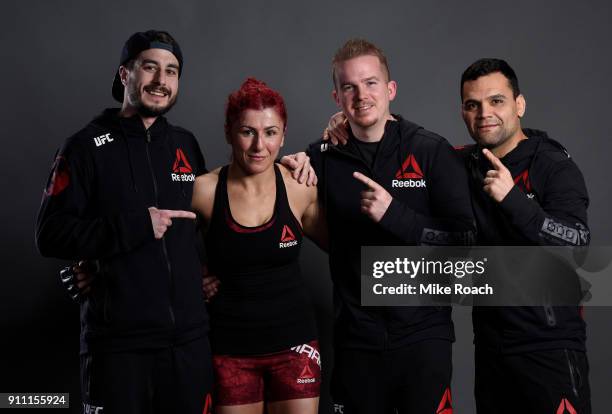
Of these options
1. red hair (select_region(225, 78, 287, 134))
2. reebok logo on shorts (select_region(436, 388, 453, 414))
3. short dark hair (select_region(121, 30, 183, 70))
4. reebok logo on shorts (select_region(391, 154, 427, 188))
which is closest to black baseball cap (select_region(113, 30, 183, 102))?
short dark hair (select_region(121, 30, 183, 70))

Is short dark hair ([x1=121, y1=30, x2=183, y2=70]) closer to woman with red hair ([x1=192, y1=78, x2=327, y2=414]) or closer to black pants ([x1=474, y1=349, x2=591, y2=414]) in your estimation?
woman with red hair ([x1=192, y1=78, x2=327, y2=414])

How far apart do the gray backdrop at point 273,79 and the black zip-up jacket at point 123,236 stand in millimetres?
1014

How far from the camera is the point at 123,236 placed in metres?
2.26

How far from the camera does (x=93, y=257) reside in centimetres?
229

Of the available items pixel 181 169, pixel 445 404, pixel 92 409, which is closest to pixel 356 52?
pixel 181 169

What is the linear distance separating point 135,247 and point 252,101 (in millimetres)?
691

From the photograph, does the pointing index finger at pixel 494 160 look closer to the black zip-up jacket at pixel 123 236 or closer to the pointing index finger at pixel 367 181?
the pointing index finger at pixel 367 181

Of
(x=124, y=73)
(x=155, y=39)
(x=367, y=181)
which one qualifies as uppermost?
(x=155, y=39)

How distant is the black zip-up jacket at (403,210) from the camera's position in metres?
2.45

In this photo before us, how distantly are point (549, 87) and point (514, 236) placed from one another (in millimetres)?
1535

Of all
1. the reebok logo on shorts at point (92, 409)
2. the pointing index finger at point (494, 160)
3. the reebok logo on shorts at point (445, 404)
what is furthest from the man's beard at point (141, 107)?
Result: the reebok logo on shorts at point (445, 404)

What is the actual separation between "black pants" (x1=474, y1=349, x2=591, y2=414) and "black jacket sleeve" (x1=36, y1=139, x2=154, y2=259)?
1436mm

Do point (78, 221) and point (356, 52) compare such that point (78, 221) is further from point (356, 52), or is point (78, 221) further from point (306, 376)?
point (356, 52)

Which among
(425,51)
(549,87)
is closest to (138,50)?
(425,51)
